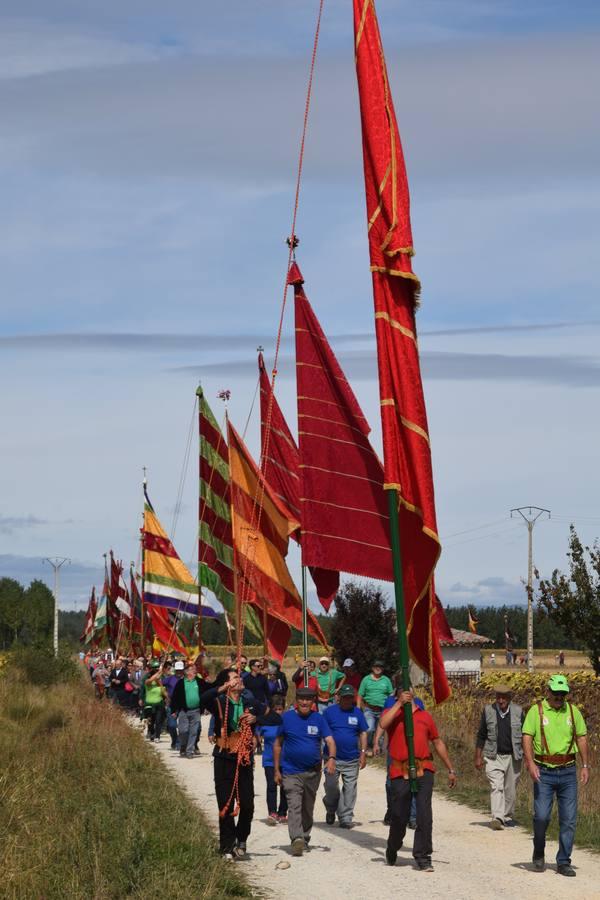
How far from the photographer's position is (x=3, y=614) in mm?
141500

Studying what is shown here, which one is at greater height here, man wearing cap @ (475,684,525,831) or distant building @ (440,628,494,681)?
distant building @ (440,628,494,681)

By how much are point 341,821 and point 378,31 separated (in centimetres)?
854

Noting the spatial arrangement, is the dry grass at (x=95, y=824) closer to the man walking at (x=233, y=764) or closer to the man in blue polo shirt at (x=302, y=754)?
the man walking at (x=233, y=764)

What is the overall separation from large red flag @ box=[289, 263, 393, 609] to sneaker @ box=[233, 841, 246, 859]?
2.93 meters

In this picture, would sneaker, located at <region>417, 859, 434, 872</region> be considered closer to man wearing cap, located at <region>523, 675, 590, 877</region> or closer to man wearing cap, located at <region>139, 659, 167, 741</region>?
man wearing cap, located at <region>523, 675, 590, 877</region>

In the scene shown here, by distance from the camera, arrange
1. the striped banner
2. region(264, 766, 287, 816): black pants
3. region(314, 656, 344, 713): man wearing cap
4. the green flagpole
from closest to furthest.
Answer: the green flagpole < region(264, 766, 287, 816): black pants < region(314, 656, 344, 713): man wearing cap < the striped banner

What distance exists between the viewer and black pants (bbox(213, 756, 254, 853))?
14.0m

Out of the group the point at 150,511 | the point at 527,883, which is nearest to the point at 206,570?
the point at 150,511

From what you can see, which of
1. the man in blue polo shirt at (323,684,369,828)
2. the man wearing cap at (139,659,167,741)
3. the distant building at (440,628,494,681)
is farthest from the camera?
the distant building at (440,628,494,681)

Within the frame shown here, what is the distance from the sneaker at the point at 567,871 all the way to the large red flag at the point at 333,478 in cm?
341

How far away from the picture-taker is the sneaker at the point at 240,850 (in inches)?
551

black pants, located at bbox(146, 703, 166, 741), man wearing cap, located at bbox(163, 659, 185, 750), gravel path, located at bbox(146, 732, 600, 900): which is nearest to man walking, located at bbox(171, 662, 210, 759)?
man wearing cap, located at bbox(163, 659, 185, 750)

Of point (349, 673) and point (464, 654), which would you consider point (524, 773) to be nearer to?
point (349, 673)

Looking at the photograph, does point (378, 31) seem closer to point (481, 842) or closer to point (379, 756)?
point (481, 842)
